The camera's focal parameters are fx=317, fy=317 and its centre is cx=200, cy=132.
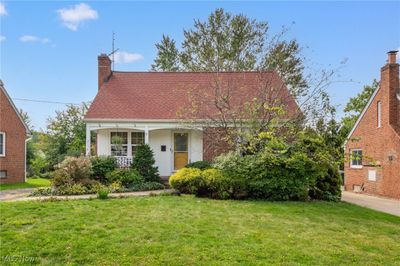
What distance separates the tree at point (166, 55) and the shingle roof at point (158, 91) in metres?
12.5

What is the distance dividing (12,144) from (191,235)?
16584 millimetres

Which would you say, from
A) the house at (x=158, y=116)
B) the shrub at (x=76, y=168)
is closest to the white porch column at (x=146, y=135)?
the house at (x=158, y=116)

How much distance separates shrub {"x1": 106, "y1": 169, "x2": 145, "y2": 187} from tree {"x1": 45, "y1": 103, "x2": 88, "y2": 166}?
10.3 metres

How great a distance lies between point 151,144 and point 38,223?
10.5 metres

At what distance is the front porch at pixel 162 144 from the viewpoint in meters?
16.7

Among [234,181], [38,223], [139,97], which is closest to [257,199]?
[234,181]

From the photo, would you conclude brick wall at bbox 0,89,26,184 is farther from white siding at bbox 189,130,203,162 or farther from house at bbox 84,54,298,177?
white siding at bbox 189,130,203,162

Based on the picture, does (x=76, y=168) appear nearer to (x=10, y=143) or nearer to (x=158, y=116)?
(x=158, y=116)

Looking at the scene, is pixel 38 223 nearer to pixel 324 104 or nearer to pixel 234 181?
pixel 234 181

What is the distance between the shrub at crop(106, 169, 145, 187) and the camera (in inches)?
539

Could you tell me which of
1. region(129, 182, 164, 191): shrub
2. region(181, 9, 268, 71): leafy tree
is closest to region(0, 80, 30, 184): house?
region(129, 182, 164, 191): shrub

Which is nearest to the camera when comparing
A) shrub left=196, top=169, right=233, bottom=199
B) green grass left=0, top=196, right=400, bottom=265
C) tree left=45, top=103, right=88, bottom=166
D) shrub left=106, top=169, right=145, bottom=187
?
green grass left=0, top=196, right=400, bottom=265

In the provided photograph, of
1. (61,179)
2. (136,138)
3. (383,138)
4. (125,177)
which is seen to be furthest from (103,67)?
(383,138)

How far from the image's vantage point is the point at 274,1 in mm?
12594
